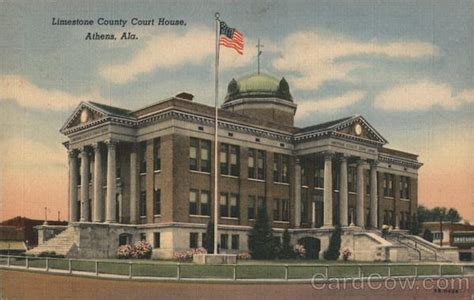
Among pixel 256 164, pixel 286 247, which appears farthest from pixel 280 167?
pixel 286 247

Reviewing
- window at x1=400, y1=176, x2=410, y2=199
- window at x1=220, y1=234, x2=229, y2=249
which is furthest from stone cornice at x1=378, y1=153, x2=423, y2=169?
window at x1=220, y1=234, x2=229, y2=249

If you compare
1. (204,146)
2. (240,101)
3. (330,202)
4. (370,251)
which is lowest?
(370,251)

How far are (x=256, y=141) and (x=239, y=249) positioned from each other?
26.6 feet

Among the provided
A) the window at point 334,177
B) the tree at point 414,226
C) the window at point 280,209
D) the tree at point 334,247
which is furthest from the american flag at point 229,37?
the tree at point 414,226

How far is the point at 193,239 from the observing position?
4022cm

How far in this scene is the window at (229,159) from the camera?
142 ft

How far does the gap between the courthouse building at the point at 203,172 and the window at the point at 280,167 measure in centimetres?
8

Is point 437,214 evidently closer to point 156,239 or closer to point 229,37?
point 156,239

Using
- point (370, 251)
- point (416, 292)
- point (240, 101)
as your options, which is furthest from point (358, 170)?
point (416, 292)

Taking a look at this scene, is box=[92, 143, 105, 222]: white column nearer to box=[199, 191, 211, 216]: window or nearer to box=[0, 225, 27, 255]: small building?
box=[0, 225, 27, 255]: small building

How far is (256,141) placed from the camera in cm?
4562

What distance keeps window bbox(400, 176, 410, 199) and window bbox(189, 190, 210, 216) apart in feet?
84.9

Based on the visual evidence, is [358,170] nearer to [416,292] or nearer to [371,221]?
[371,221]

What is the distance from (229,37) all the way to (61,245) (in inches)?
679
